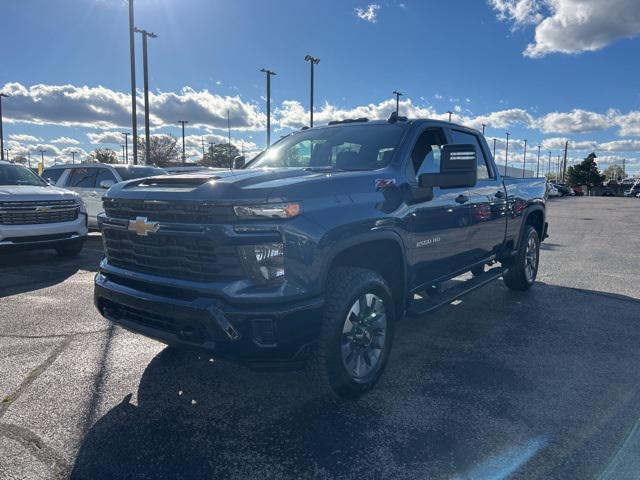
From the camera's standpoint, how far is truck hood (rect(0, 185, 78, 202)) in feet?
25.4

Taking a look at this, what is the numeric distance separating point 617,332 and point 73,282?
675 cm

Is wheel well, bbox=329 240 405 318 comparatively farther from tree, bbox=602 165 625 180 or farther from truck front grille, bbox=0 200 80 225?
tree, bbox=602 165 625 180

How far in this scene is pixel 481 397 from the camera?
3439 mm

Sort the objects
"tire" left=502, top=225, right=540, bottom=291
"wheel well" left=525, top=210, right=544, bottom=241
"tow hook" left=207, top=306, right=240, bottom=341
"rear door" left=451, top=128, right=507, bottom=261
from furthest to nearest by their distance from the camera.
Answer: "wheel well" left=525, top=210, right=544, bottom=241
"tire" left=502, top=225, right=540, bottom=291
"rear door" left=451, top=128, right=507, bottom=261
"tow hook" left=207, top=306, right=240, bottom=341

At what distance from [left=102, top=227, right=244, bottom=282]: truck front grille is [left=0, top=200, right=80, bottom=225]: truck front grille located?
5366mm

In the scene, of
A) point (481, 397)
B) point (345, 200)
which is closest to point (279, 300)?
point (345, 200)

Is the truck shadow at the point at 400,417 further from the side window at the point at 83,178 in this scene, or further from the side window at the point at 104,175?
the side window at the point at 83,178

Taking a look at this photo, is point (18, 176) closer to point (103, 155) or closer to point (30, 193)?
point (30, 193)

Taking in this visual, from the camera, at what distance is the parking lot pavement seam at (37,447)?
2602mm

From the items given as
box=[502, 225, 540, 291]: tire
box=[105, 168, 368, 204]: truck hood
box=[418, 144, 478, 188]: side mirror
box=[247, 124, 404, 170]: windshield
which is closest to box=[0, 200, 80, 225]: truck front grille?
box=[247, 124, 404, 170]: windshield

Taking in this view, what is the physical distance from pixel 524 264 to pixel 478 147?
1826 mm

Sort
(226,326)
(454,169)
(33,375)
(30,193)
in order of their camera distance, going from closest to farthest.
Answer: (226,326)
(454,169)
(33,375)
(30,193)

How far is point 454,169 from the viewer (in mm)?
3590

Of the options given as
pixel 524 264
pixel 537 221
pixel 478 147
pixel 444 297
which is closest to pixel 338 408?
pixel 444 297
